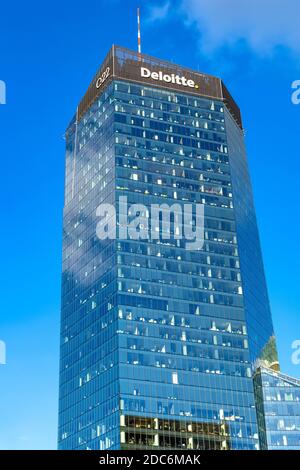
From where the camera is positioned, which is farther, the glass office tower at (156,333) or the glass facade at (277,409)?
the glass facade at (277,409)

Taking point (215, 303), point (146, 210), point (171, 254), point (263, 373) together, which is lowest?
point (263, 373)

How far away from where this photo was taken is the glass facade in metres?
176

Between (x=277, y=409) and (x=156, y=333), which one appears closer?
(x=156, y=333)

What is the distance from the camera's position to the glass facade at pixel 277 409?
6939 inches

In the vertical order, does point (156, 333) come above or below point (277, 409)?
above

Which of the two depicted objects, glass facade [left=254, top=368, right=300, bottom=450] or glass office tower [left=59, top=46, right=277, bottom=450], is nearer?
glass office tower [left=59, top=46, right=277, bottom=450]

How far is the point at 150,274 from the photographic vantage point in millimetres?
181375

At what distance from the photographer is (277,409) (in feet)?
591

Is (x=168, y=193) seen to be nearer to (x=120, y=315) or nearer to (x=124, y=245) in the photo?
(x=124, y=245)
